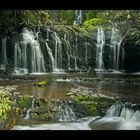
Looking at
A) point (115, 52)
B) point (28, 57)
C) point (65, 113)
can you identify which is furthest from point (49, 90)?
point (115, 52)

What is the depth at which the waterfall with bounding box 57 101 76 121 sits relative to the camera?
932 cm

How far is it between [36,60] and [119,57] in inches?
157

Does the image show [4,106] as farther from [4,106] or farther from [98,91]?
[98,91]

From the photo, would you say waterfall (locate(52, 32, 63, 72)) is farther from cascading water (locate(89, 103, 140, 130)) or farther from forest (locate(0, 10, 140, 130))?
cascading water (locate(89, 103, 140, 130))

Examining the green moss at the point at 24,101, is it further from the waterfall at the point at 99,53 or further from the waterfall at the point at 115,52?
the waterfall at the point at 115,52

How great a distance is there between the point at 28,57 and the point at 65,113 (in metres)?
6.94

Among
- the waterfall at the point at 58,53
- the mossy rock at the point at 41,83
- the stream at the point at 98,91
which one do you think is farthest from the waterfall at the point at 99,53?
the mossy rock at the point at 41,83

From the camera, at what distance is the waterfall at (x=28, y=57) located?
15.9 metres

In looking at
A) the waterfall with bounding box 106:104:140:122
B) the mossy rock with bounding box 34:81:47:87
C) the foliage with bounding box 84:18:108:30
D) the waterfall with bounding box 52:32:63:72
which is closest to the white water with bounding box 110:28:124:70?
the foliage with bounding box 84:18:108:30

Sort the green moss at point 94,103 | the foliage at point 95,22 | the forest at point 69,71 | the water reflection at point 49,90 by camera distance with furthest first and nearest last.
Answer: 1. the foliage at point 95,22
2. the water reflection at point 49,90
3. the green moss at point 94,103
4. the forest at point 69,71

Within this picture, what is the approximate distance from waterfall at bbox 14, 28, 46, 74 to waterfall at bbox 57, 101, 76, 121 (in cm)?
637

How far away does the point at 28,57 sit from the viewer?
52.5 ft

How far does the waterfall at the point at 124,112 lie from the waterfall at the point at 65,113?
36.0 inches

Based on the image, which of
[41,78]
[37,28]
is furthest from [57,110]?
[37,28]
